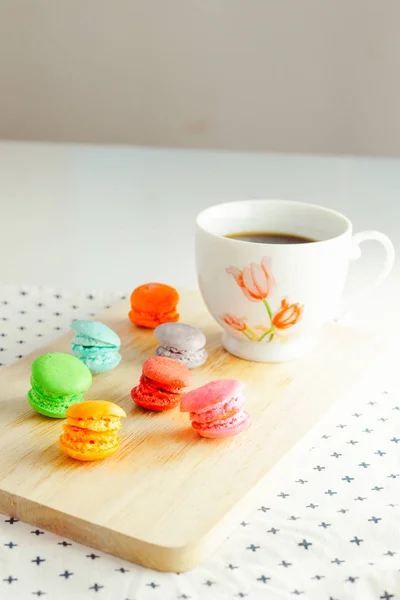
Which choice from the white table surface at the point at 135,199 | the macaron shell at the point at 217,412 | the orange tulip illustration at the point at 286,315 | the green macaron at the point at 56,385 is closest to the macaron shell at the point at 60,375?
the green macaron at the point at 56,385

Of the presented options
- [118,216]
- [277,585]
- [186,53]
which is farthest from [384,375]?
[186,53]

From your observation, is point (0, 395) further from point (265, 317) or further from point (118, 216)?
point (118, 216)

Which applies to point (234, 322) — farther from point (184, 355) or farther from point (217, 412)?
point (217, 412)

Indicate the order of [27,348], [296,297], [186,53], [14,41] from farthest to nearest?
[14,41] < [186,53] < [27,348] < [296,297]

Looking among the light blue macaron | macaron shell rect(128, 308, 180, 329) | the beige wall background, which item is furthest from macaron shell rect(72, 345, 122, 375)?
the beige wall background

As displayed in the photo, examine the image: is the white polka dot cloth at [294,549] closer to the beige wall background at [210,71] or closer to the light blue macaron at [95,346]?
the light blue macaron at [95,346]

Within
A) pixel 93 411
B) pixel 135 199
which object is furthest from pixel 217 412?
pixel 135 199
